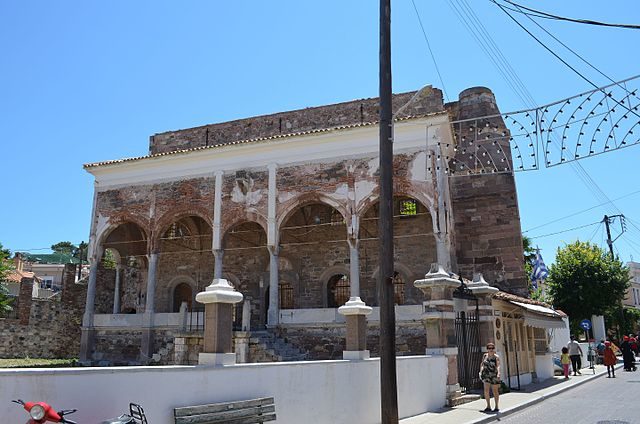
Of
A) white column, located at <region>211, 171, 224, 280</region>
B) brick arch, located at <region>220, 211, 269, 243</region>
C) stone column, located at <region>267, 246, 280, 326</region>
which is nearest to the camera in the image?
stone column, located at <region>267, 246, 280, 326</region>

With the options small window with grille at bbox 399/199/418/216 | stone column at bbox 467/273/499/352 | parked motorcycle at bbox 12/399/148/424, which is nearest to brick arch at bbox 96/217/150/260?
small window with grille at bbox 399/199/418/216

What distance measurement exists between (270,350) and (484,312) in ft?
20.2

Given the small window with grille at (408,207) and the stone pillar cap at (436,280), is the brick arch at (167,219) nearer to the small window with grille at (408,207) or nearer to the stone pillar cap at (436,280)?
the small window with grille at (408,207)

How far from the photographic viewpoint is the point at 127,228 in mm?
22766

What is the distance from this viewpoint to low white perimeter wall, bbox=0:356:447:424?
488 cm

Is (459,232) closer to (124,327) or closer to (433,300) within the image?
(433,300)

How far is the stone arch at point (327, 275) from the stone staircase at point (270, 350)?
400cm

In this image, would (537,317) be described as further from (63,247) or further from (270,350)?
(63,247)

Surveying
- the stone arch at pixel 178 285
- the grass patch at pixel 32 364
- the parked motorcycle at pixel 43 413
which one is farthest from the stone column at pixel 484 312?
the stone arch at pixel 178 285

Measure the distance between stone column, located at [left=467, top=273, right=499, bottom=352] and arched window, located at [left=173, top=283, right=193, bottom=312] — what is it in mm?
14026

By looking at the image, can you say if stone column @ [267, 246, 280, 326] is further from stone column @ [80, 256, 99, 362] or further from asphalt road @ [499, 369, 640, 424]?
asphalt road @ [499, 369, 640, 424]

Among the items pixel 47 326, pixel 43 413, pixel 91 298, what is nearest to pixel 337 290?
pixel 91 298

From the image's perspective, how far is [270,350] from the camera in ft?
50.5

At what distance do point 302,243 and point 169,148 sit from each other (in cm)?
865
